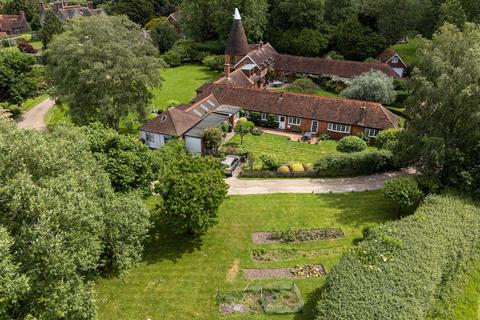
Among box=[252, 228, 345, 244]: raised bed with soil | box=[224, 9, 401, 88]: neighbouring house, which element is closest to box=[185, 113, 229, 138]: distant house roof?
box=[224, 9, 401, 88]: neighbouring house

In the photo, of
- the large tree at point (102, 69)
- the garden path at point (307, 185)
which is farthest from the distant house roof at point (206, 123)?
the garden path at point (307, 185)

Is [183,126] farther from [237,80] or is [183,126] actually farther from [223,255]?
[223,255]

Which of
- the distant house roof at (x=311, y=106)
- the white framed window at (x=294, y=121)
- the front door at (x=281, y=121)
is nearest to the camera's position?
the distant house roof at (x=311, y=106)

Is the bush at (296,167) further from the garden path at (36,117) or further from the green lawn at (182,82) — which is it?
the garden path at (36,117)

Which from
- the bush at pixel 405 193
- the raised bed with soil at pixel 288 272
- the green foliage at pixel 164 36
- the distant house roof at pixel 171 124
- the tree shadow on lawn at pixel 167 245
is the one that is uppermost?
the green foliage at pixel 164 36

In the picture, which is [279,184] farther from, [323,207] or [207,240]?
[207,240]

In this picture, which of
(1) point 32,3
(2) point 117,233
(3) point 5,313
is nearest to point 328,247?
(2) point 117,233

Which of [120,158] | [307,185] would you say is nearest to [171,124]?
[307,185]
